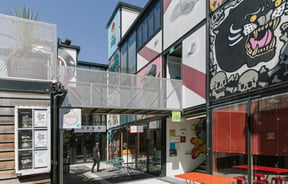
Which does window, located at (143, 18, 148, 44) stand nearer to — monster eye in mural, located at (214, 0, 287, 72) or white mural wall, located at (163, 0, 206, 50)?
white mural wall, located at (163, 0, 206, 50)

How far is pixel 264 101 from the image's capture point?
5.88 m

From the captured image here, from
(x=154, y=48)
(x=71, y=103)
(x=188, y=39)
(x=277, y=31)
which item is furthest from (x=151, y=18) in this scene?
(x=277, y=31)

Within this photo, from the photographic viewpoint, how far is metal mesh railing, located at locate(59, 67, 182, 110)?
7.91 m

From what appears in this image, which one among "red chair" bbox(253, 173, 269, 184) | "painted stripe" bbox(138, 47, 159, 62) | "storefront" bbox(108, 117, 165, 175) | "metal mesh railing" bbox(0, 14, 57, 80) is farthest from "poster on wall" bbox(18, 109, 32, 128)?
"painted stripe" bbox(138, 47, 159, 62)

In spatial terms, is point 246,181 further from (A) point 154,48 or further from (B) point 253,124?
(A) point 154,48

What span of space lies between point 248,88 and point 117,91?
4.69 metres

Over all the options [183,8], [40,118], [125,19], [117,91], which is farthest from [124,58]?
[40,118]

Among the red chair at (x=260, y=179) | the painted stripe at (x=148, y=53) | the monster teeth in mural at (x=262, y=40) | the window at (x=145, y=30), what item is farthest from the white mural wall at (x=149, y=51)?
the red chair at (x=260, y=179)

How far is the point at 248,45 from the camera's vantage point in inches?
252

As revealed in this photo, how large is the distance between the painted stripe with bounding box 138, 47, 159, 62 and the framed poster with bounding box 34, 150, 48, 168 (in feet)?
27.2

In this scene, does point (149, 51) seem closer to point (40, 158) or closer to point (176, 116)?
point (176, 116)

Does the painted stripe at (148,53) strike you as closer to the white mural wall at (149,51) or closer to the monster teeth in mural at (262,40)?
the white mural wall at (149,51)

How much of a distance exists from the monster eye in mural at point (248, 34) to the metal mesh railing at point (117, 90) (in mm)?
2914

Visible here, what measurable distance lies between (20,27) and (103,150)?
17598 mm
